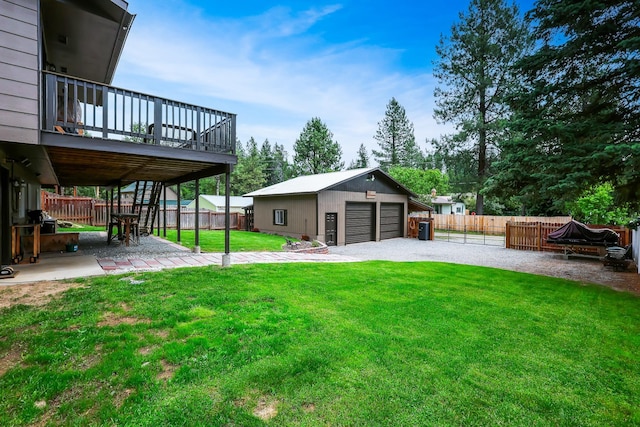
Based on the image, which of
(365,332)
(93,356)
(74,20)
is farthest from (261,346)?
(74,20)

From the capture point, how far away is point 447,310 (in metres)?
4.65

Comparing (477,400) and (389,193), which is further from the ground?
(389,193)

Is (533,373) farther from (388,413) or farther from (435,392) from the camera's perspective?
(388,413)

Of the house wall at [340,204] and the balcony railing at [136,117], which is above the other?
the balcony railing at [136,117]

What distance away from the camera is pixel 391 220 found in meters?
19.0

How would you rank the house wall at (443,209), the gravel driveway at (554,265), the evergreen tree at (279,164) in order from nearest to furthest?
the gravel driveway at (554,265) < the house wall at (443,209) < the evergreen tree at (279,164)

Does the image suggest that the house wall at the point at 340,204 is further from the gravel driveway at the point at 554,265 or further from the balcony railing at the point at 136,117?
the balcony railing at the point at 136,117

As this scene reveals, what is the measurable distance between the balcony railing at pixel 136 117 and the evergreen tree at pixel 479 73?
19.2 m

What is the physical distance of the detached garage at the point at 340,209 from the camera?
15.2 metres

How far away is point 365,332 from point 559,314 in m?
3.31

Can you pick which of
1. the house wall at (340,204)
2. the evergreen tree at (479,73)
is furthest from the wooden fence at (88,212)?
the evergreen tree at (479,73)

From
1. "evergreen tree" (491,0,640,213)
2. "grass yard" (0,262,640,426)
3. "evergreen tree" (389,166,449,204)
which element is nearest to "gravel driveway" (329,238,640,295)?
"evergreen tree" (491,0,640,213)

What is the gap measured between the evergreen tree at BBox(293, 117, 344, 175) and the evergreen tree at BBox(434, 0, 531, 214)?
13.9 meters

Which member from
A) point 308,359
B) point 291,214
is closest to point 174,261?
point 308,359
